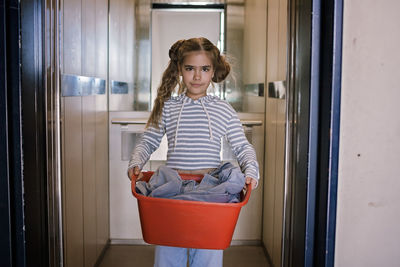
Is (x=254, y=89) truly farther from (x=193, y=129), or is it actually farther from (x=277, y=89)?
(x=193, y=129)

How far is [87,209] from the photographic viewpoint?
8.00ft

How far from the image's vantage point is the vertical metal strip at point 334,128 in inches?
56.4

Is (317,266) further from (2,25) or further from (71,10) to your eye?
(71,10)

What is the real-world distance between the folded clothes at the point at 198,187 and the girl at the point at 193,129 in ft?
0.53

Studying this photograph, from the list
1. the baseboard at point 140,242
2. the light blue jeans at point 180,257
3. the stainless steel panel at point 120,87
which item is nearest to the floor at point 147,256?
the baseboard at point 140,242

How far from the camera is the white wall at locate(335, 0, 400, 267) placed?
1460 mm

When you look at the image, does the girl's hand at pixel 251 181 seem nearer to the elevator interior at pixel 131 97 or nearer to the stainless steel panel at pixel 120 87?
the elevator interior at pixel 131 97

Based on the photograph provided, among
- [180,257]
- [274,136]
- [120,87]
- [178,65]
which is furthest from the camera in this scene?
[120,87]

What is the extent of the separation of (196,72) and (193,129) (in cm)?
24

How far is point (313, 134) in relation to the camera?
152 cm

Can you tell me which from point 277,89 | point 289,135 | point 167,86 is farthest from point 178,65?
point 277,89

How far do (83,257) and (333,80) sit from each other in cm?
161

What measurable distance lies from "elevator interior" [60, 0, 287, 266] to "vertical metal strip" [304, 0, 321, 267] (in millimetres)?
615

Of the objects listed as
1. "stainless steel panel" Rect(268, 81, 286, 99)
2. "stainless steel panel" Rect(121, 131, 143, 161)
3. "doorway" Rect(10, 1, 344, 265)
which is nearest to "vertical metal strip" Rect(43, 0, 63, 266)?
"doorway" Rect(10, 1, 344, 265)
